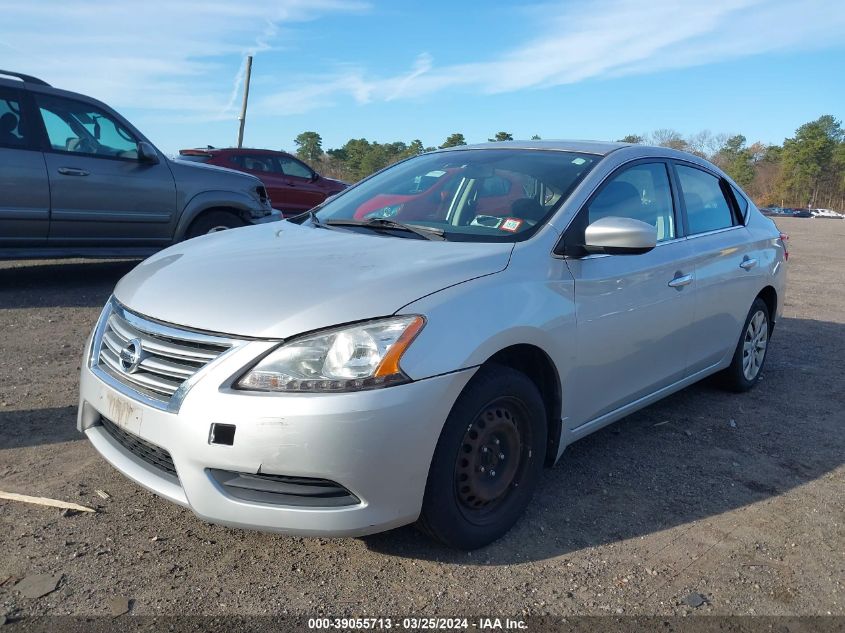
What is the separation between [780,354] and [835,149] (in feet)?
319

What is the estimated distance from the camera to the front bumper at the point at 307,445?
8.06ft

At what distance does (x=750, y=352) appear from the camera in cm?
529

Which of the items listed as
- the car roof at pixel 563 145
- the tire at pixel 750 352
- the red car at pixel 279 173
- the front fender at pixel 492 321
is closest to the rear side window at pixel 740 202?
the tire at pixel 750 352

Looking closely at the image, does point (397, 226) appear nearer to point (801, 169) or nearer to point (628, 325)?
point (628, 325)

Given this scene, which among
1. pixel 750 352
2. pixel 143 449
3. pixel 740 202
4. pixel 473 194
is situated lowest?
pixel 143 449

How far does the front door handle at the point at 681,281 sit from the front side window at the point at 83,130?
19.5 ft

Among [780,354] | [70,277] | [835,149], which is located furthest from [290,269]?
[835,149]

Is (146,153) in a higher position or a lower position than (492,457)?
higher

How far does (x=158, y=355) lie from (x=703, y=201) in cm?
350

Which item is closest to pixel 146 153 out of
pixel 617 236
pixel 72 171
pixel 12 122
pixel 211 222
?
pixel 72 171

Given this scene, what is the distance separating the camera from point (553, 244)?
3299 millimetres

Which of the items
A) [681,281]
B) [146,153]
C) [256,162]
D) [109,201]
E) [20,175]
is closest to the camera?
[681,281]

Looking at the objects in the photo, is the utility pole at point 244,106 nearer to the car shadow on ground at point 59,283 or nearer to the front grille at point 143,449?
the car shadow on ground at point 59,283

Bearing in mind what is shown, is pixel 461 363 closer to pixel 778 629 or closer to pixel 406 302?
pixel 406 302
